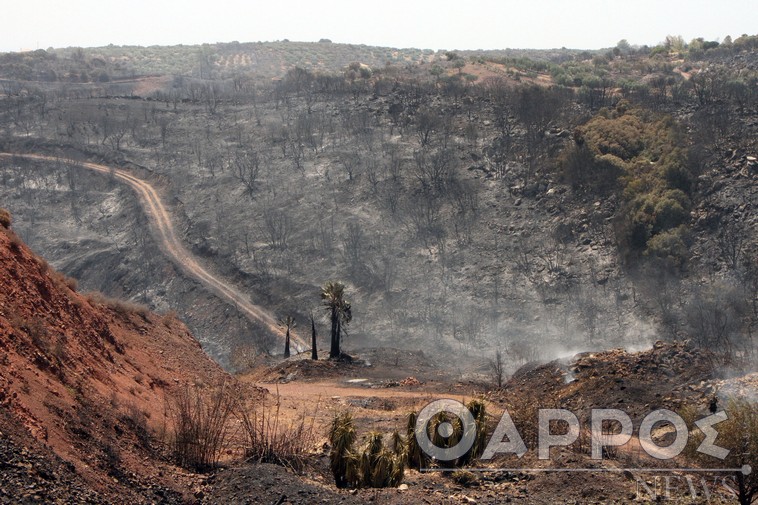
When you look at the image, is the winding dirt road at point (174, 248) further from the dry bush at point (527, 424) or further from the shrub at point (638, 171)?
the dry bush at point (527, 424)

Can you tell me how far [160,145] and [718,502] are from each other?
284 feet

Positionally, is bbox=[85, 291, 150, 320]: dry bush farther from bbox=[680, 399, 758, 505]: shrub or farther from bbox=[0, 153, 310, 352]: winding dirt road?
bbox=[0, 153, 310, 352]: winding dirt road

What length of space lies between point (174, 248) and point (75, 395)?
58.7 meters

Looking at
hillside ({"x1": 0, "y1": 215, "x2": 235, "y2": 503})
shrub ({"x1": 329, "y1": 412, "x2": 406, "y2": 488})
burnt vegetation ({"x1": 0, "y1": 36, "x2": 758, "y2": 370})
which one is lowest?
shrub ({"x1": 329, "y1": 412, "x2": 406, "y2": 488})

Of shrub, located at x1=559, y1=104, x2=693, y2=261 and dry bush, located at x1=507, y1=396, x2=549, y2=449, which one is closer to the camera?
dry bush, located at x1=507, y1=396, x2=549, y2=449

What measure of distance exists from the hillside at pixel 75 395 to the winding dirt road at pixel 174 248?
34217mm

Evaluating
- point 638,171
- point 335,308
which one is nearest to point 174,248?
point 335,308

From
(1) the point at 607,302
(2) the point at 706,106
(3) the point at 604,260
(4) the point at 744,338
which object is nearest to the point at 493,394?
(4) the point at 744,338

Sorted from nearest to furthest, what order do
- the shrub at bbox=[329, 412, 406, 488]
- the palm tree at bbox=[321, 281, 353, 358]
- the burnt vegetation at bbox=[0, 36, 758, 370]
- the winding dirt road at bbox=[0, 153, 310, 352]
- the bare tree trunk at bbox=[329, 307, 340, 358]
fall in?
1. the shrub at bbox=[329, 412, 406, 488]
2. the palm tree at bbox=[321, 281, 353, 358]
3. the bare tree trunk at bbox=[329, 307, 340, 358]
4. the burnt vegetation at bbox=[0, 36, 758, 370]
5. the winding dirt road at bbox=[0, 153, 310, 352]

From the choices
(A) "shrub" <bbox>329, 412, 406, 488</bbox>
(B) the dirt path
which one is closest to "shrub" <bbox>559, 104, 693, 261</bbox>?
(B) the dirt path

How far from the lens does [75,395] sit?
21.1 metres

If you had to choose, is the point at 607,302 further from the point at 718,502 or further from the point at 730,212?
the point at 718,502

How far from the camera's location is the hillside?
16.3 meters

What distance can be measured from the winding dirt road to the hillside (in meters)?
34.2
